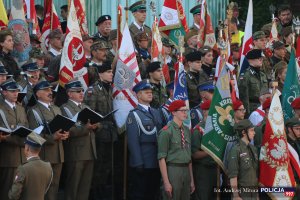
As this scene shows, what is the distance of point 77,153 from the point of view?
16.1 m

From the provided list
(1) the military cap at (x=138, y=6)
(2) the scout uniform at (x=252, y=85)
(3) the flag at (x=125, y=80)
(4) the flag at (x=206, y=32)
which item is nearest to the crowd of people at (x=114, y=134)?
(3) the flag at (x=125, y=80)

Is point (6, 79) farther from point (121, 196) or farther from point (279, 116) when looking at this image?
point (279, 116)

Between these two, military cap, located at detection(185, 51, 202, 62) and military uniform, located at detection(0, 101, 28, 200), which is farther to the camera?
military cap, located at detection(185, 51, 202, 62)

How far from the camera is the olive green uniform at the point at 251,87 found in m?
19.0

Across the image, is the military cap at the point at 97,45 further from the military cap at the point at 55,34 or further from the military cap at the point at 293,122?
the military cap at the point at 293,122

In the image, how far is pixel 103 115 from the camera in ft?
54.9

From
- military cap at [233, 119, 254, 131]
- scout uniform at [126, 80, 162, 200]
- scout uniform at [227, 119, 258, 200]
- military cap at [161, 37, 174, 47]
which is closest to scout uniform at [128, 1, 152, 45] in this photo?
military cap at [161, 37, 174, 47]

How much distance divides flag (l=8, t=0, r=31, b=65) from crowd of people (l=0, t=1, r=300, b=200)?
0.22 m

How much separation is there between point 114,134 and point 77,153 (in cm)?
84

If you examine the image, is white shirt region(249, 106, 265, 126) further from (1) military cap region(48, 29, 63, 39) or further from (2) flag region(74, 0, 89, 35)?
(2) flag region(74, 0, 89, 35)

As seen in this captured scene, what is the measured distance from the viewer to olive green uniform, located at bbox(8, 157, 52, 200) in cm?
1362

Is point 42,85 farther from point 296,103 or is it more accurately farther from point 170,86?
point 296,103

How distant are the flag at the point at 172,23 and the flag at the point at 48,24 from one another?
6.94 ft

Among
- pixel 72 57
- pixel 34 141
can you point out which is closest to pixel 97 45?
pixel 72 57
